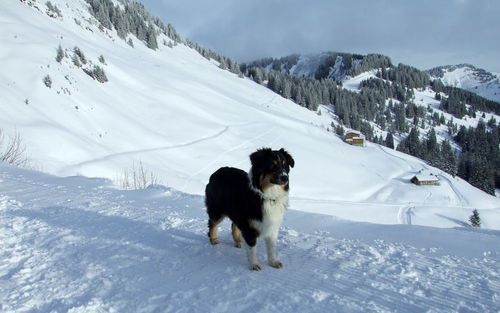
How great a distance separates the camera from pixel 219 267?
15.7 ft

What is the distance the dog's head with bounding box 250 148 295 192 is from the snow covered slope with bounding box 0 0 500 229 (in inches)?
719

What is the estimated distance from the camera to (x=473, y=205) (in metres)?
51.6

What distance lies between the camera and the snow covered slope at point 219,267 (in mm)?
3701

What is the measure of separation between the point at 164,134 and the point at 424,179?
42.8 m

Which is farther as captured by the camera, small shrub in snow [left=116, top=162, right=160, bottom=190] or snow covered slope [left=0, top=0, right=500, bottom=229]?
snow covered slope [left=0, top=0, right=500, bottom=229]

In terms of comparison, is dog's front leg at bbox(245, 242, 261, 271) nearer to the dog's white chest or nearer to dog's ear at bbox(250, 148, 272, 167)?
the dog's white chest

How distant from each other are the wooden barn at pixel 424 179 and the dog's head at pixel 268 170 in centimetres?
5649

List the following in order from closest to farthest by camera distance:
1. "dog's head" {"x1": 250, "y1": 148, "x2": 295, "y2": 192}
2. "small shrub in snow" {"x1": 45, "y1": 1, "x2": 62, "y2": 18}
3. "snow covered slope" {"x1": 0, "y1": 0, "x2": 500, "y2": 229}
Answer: "dog's head" {"x1": 250, "y1": 148, "x2": 295, "y2": 192} → "snow covered slope" {"x1": 0, "y1": 0, "x2": 500, "y2": 229} → "small shrub in snow" {"x1": 45, "y1": 1, "x2": 62, "y2": 18}

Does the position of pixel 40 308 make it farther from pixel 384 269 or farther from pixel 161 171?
pixel 161 171

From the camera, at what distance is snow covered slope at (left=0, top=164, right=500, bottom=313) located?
3701 mm

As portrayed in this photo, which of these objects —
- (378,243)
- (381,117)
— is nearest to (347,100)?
(381,117)

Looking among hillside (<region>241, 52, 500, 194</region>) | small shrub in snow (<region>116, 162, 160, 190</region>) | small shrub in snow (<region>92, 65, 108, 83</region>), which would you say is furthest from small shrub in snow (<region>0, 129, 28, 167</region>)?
hillside (<region>241, 52, 500, 194</region>)

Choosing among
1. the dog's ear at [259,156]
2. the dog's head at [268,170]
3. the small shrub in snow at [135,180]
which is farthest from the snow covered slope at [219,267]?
the small shrub in snow at [135,180]

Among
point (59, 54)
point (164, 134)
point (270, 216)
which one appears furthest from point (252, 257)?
point (59, 54)
